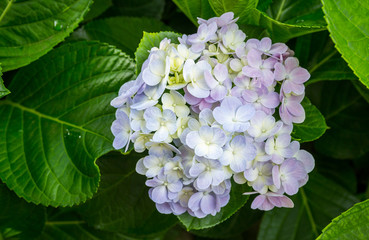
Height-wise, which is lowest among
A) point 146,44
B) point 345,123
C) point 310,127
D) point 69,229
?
point 69,229

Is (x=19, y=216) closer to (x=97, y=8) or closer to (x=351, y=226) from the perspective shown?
(x=97, y=8)

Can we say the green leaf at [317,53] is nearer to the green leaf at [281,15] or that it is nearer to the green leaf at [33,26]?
the green leaf at [281,15]

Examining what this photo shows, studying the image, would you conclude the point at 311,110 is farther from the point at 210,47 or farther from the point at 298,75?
the point at 210,47

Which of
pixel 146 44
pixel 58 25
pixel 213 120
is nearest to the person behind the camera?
pixel 213 120

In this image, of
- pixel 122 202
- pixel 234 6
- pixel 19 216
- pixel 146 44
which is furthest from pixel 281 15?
pixel 19 216

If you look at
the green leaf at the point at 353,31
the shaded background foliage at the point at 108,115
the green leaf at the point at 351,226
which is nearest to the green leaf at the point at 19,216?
the shaded background foliage at the point at 108,115
